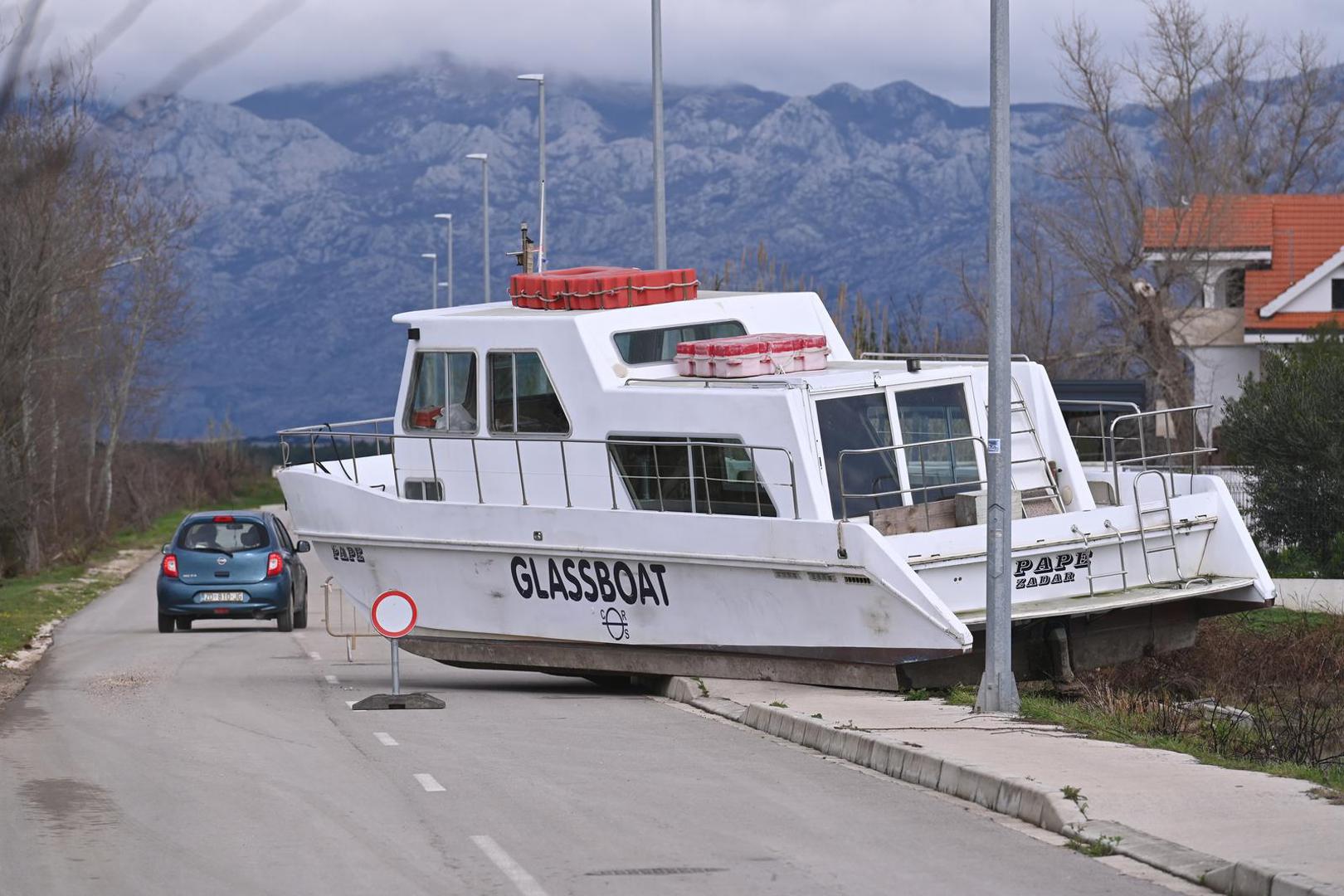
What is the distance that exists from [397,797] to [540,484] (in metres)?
6.96

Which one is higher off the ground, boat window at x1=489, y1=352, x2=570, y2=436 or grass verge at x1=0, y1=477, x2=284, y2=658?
boat window at x1=489, y1=352, x2=570, y2=436

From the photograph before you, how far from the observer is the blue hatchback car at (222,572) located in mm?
25641

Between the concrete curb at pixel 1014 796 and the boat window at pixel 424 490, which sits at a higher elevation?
the boat window at pixel 424 490

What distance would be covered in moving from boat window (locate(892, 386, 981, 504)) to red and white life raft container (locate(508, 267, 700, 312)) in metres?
2.81

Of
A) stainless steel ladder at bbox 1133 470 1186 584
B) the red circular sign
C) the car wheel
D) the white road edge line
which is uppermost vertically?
stainless steel ladder at bbox 1133 470 1186 584

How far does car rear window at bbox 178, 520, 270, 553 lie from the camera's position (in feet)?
84.0

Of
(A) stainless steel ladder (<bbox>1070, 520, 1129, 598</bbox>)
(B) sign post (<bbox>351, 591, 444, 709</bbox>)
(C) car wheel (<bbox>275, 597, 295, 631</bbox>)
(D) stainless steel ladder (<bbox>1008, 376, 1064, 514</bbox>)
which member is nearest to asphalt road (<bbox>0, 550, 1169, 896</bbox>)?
(B) sign post (<bbox>351, 591, 444, 709</bbox>)

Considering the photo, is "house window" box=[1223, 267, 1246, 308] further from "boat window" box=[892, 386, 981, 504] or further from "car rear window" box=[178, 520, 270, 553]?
"boat window" box=[892, 386, 981, 504]

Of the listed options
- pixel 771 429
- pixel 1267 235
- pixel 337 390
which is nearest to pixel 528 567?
pixel 771 429

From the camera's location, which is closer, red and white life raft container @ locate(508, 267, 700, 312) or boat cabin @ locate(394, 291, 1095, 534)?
boat cabin @ locate(394, 291, 1095, 534)

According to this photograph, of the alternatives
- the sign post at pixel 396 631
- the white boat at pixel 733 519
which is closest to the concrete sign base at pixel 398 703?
the sign post at pixel 396 631

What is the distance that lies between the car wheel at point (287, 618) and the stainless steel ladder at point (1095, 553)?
1347 centimetres

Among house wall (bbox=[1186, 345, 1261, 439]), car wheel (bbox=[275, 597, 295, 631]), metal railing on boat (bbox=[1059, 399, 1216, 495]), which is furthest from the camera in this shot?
Result: house wall (bbox=[1186, 345, 1261, 439])

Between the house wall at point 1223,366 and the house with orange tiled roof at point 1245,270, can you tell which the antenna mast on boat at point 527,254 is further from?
the house wall at point 1223,366
